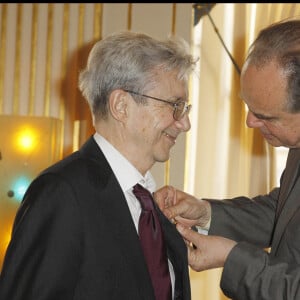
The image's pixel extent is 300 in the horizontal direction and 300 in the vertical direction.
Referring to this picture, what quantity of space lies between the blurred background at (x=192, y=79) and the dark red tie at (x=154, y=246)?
169 centimetres

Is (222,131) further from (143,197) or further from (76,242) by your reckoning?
(76,242)

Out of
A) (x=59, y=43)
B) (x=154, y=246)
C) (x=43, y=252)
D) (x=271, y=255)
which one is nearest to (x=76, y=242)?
(x=43, y=252)

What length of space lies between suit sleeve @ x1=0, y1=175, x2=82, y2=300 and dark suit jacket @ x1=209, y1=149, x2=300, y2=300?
0.47 meters

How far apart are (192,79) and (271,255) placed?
7.11 ft

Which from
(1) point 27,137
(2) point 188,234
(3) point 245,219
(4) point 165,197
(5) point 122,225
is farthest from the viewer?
(1) point 27,137

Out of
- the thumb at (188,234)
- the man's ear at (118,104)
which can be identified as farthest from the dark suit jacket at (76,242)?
the thumb at (188,234)

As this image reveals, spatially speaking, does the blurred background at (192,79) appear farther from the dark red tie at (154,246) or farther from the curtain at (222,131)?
the dark red tie at (154,246)

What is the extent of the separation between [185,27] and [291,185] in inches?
77.0

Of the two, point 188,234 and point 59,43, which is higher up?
point 59,43

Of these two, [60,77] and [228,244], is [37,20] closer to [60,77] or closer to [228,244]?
[60,77]

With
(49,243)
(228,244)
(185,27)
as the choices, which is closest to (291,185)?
(228,244)

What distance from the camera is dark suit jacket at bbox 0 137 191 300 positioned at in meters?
1.41

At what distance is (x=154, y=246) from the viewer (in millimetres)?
1628

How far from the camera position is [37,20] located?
12.1ft
